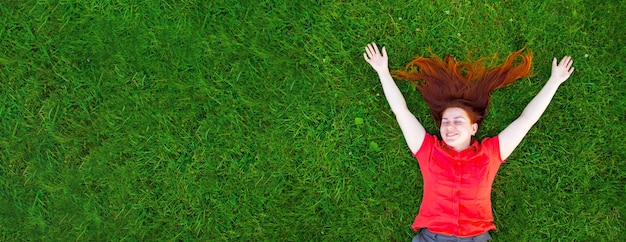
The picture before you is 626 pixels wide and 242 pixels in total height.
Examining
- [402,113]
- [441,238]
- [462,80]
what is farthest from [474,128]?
[441,238]

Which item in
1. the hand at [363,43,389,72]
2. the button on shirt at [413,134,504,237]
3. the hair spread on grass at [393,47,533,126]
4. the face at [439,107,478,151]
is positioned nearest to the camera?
the face at [439,107,478,151]

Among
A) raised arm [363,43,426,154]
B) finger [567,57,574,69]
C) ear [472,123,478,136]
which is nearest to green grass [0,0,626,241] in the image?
finger [567,57,574,69]

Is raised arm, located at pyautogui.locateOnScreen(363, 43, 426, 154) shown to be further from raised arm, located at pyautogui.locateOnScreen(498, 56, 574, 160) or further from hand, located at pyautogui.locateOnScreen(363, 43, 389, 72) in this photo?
raised arm, located at pyautogui.locateOnScreen(498, 56, 574, 160)

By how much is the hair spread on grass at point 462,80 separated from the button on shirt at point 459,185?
0.85 ft

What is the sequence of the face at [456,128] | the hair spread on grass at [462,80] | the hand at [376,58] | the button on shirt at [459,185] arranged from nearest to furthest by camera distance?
the face at [456,128] → the button on shirt at [459,185] → the hair spread on grass at [462,80] → the hand at [376,58]

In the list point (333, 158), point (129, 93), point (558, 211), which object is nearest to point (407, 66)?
point (333, 158)

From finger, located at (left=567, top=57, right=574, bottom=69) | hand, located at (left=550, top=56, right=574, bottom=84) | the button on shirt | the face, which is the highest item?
finger, located at (left=567, top=57, right=574, bottom=69)

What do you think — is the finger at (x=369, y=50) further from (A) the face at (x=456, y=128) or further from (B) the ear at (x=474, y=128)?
(B) the ear at (x=474, y=128)

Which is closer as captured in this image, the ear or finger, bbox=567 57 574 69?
the ear

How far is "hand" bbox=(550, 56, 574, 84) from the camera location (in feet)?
13.1

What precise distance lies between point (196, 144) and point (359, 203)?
1.47 metres

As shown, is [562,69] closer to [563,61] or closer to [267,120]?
[563,61]

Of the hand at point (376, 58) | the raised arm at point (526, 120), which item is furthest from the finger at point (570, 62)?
the hand at point (376, 58)

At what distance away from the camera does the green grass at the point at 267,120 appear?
4117 mm
